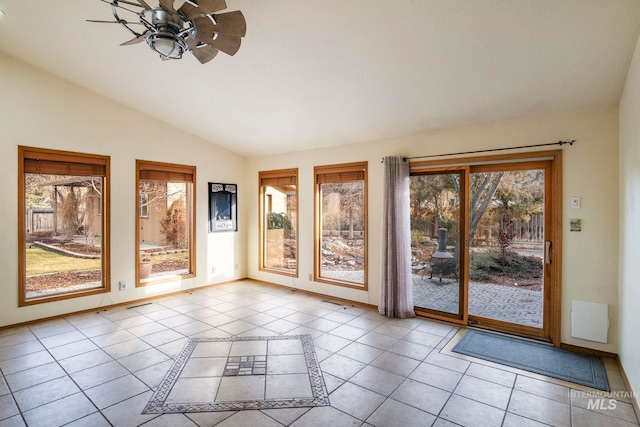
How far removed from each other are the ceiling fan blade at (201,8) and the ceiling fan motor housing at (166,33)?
73mm

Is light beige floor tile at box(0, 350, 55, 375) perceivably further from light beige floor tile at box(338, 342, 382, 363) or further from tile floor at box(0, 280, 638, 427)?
light beige floor tile at box(338, 342, 382, 363)

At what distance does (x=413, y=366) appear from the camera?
318 cm

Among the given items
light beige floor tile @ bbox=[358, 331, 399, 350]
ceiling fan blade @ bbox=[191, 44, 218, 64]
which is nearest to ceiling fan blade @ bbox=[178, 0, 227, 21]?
ceiling fan blade @ bbox=[191, 44, 218, 64]

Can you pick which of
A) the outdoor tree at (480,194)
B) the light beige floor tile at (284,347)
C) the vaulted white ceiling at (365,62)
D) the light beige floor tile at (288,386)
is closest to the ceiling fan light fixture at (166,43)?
the vaulted white ceiling at (365,62)

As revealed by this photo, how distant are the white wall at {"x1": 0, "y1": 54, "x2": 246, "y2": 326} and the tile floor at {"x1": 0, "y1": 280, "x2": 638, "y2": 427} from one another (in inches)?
27.5

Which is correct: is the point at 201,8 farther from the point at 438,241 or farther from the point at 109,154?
the point at 438,241

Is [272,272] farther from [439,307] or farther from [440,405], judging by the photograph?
[440,405]

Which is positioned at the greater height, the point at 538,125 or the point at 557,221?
the point at 538,125

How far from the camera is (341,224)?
550cm

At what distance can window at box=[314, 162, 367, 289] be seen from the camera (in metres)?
5.23

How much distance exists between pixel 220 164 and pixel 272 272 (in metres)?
2.23

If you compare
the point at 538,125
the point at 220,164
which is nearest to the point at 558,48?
the point at 538,125

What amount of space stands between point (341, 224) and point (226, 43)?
11.2 feet

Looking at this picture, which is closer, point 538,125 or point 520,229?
point 538,125
